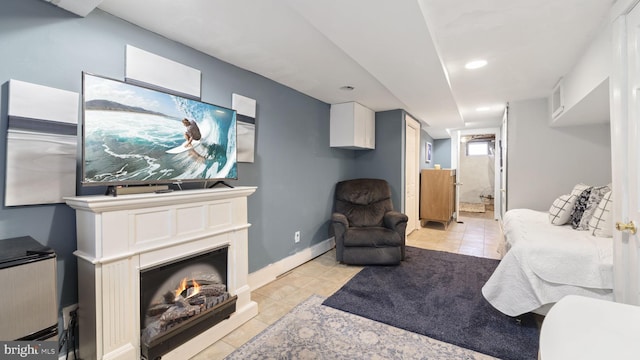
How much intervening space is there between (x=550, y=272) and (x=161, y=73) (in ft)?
9.98

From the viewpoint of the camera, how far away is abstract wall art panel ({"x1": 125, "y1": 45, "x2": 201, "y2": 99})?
67.1 inches

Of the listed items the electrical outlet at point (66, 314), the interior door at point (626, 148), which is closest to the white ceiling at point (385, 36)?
the interior door at point (626, 148)

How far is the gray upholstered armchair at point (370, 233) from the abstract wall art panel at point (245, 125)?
1.37 meters

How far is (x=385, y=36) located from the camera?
68.5 inches

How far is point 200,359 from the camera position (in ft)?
5.39

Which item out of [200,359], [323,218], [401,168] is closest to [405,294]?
[323,218]

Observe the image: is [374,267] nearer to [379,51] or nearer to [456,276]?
[456,276]

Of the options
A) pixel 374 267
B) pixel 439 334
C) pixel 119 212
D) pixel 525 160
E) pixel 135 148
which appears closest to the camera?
pixel 119 212

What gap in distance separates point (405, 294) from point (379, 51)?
2158mm

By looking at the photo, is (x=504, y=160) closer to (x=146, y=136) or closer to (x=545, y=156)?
(x=545, y=156)

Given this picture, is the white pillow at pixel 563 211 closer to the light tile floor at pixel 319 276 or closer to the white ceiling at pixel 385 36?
the light tile floor at pixel 319 276

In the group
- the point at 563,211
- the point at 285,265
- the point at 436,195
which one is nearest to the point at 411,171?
the point at 436,195

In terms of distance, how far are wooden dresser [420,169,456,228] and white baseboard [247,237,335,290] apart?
2514mm

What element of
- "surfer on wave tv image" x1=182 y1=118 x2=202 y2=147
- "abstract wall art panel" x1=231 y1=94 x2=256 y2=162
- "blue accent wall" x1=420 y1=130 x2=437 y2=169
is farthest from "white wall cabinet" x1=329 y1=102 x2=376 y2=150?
"blue accent wall" x1=420 y1=130 x2=437 y2=169
